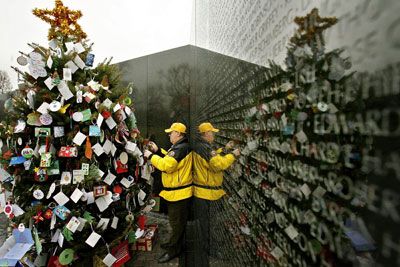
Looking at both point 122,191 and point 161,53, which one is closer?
point 122,191

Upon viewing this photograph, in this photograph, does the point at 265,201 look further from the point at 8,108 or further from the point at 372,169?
the point at 8,108

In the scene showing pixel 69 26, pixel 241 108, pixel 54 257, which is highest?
pixel 69 26

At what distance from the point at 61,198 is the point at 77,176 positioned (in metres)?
0.25

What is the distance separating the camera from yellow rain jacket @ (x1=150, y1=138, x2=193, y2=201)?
3410 millimetres

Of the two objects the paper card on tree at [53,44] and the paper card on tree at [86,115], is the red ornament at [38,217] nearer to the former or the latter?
the paper card on tree at [86,115]

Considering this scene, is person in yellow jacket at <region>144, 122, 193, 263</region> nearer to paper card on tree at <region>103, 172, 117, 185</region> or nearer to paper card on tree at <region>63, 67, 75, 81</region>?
paper card on tree at <region>103, 172, 117, 185</region>

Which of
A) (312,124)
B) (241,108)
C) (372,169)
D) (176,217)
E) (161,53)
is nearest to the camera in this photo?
(372,169)

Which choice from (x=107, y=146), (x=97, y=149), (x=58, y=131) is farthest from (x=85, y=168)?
(x=58, y=131)

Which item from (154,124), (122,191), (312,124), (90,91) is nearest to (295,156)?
(312,124)

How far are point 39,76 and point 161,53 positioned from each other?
2.73m

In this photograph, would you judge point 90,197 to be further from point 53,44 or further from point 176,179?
point 53,44

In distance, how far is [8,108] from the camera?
9.78ft

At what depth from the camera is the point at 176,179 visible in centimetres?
352

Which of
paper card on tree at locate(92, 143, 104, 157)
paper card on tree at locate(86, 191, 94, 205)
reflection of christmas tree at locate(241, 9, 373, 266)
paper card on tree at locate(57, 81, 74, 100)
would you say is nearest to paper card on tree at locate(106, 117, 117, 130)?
paper card on tree at locate(92, 143, 104, 157)
